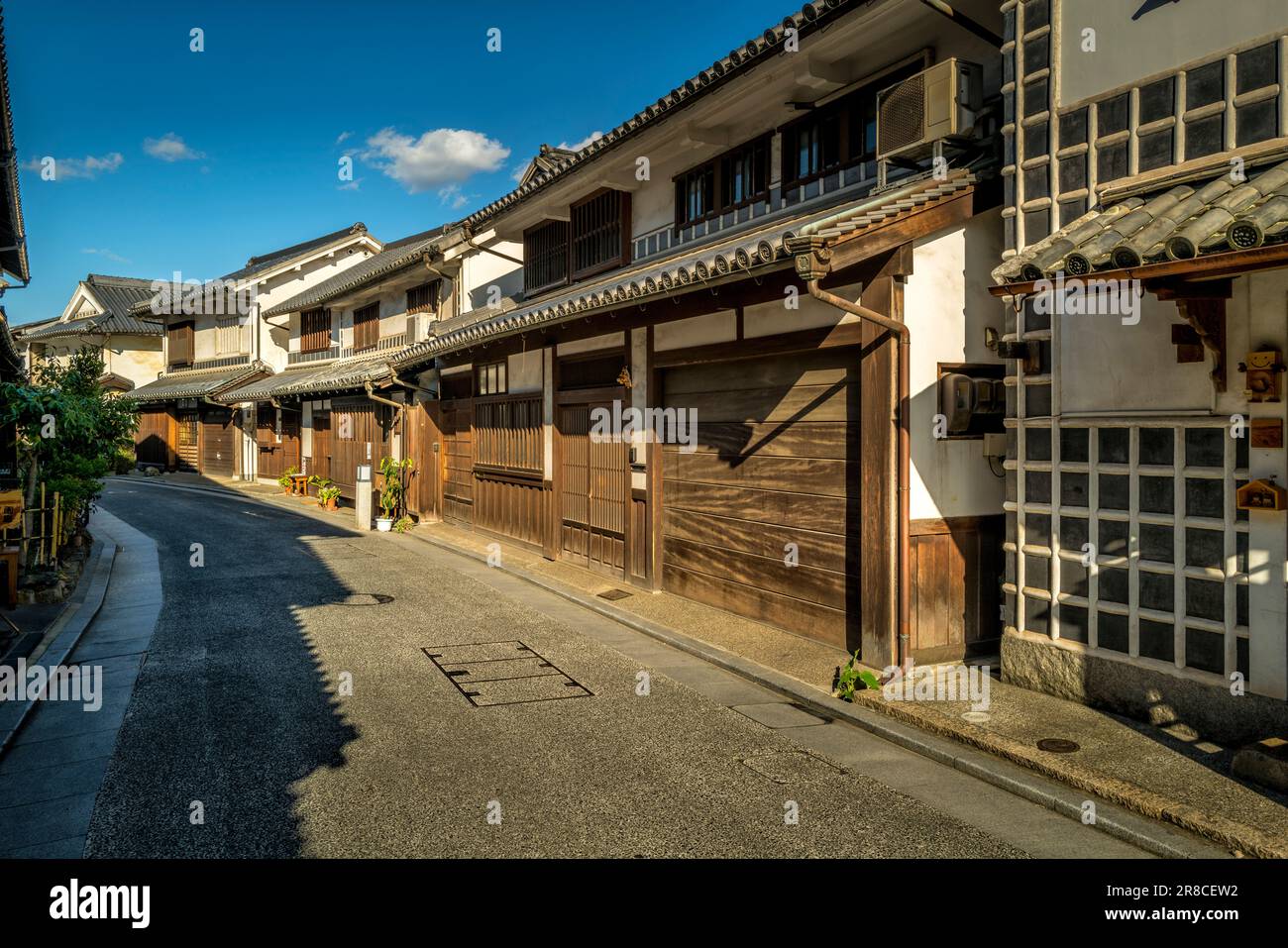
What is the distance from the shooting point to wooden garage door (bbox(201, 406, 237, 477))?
37.2 m

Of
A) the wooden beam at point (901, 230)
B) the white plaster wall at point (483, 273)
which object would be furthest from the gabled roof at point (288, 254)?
the wooden beam at point (901, 230)

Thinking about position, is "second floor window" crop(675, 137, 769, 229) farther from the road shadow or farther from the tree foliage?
the tree foliage

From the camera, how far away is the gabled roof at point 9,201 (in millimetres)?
9234

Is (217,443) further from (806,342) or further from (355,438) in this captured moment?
(806,342)

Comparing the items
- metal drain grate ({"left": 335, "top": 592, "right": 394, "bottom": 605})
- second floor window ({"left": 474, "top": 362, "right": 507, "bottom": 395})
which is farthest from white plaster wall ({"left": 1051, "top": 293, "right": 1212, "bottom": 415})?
second floor window ({"left": 474, "top": 362, "right": 507, "bottom": 395})

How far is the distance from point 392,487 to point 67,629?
12298 millimetres

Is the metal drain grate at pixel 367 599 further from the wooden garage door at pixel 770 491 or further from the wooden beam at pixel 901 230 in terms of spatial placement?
the wooden beam at pixel 901 230

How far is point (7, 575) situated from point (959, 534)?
12.2 m

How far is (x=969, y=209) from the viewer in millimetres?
8680

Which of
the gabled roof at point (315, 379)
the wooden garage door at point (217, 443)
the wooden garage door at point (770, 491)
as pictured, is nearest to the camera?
the wooden garage door at point (770, 491)

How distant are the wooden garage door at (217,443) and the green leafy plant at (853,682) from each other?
113 ft

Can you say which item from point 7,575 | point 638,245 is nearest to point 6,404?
point 7,575

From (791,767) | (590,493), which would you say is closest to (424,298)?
(590,493)

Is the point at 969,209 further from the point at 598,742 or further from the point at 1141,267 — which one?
the point at 598,742
